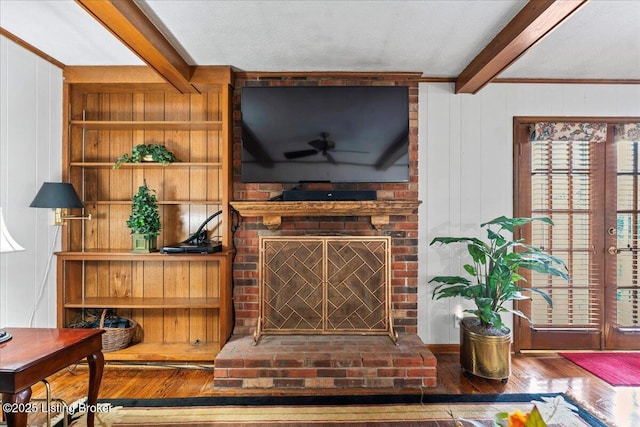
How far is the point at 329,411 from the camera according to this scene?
2273mm

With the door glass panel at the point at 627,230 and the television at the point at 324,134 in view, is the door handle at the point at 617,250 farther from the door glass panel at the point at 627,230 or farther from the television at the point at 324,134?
the television at the point at 324,134

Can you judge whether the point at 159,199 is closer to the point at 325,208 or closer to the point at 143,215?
the point at 143,215

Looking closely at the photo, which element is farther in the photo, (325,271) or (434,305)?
(434,305)

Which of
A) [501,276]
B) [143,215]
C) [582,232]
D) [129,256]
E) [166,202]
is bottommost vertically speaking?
[501,276]

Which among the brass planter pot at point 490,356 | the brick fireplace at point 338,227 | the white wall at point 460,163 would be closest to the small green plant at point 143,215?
the brick fireplace at point 338,227

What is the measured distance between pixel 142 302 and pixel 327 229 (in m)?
1.63

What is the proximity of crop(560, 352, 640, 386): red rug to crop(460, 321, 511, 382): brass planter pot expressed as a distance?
797 mm

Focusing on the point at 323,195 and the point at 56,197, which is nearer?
the point at 56,197

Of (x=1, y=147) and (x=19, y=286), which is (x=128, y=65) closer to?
(x=1, y=147)

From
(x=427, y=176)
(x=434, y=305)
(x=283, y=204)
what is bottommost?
(x=434, y=305)

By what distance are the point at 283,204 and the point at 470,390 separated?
1899mm

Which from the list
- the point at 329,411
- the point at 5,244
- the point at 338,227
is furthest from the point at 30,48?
the point at 329,411

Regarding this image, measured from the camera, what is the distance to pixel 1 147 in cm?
238

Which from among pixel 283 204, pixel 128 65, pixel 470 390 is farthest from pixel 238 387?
pixel 128 65
